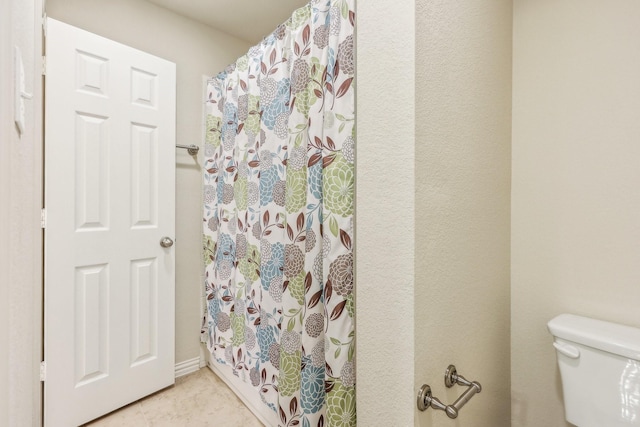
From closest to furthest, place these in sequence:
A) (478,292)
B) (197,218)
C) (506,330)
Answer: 1. (478,292)
2. (506,330)
3. (197,218)

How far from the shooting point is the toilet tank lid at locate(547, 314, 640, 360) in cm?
81

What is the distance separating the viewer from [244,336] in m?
1.57

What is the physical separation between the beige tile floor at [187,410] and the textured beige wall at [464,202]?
122 centimetres

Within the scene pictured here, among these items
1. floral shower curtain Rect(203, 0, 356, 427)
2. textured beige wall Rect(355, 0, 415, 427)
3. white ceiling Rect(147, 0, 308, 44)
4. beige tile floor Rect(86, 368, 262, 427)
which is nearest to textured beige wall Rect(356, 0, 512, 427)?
textured beige wall Rect(355, 0, 415, 427)

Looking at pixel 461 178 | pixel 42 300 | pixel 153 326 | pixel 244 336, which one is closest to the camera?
pixel 461 178

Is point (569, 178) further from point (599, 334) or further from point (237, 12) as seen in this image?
point (237, 12)

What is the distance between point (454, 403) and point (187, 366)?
1.84 meters

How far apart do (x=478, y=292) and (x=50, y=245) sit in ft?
6.13

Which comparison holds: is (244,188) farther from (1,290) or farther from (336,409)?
(1,290)

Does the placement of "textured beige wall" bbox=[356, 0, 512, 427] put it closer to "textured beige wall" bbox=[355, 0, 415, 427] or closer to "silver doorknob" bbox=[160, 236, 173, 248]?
"textured beige wall" bbox=[355, 0, 415, 427]

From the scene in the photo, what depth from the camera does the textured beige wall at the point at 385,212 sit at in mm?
684

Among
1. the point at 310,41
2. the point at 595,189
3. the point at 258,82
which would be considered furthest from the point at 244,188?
the point at 595,189

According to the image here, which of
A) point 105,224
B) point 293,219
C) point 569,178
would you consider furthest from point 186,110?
point 569,178

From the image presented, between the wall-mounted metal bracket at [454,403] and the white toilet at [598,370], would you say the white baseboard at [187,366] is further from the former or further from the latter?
the white toilet at [598,370]
